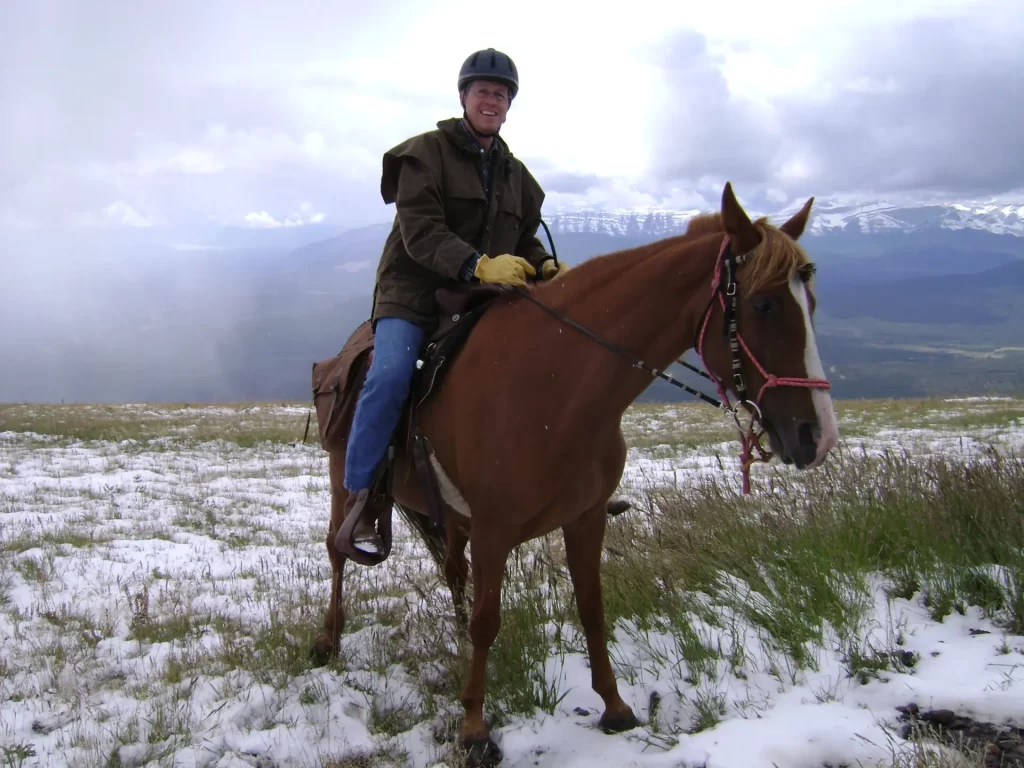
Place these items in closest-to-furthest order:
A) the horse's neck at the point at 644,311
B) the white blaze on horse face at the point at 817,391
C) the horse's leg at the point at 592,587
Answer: the white blaze on horse face at the point at 817,391 → the horse's neck at the point at 644,311 → the horse's leg at the point at 592,587

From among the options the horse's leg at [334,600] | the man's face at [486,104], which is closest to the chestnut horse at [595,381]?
the man's face at [486,104]

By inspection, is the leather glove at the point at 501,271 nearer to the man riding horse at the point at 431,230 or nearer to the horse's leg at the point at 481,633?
the man riding horse at the point at 431,230

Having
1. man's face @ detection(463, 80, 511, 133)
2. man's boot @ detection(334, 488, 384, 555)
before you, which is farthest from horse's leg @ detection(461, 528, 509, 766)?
man's face @ detection(463, 80, 511, 133)

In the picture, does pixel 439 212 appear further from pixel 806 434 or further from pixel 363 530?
pixel 806 434

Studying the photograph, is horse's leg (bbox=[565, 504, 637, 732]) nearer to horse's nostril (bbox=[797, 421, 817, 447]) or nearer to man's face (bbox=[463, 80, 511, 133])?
horse's nostril (bbox=[797, 421, 817, 447])

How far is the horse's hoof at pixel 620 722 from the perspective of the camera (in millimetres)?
3273

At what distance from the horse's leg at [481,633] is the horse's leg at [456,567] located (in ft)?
3.19

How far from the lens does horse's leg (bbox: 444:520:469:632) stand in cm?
436

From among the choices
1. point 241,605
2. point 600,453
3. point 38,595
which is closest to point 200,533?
point 38,595

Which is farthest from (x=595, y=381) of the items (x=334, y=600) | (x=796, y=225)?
(x=334, y=600)

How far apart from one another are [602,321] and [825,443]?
1121 millimetres

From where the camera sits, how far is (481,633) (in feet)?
10.8

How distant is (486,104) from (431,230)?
904mm

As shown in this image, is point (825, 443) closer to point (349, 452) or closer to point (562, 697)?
point (562, 697)
